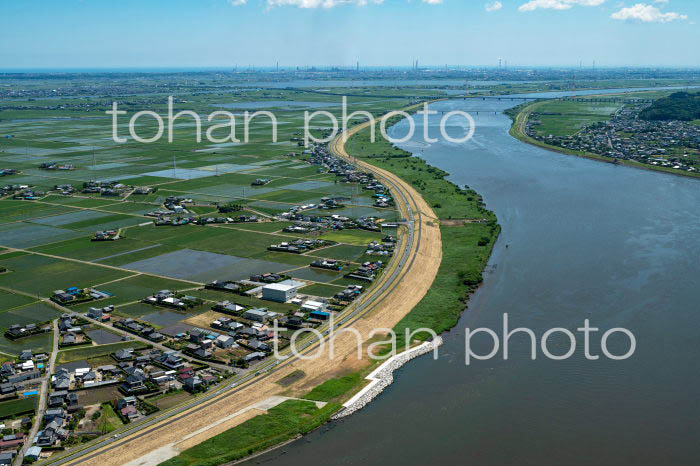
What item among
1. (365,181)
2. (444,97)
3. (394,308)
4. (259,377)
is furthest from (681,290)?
(444,97)

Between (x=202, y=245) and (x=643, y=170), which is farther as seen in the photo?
(x=643, y=170)

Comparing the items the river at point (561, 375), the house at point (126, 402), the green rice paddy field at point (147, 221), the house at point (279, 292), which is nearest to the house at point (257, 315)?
the green rice paddy field at point (147, 221)

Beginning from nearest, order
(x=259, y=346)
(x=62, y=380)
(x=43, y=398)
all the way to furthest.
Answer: (x=43, y=398), (x=62, y=380), (x=259, y=346)

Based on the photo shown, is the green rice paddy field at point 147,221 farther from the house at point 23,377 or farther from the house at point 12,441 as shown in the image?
the house at point 12,441

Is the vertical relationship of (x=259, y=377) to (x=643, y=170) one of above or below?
below

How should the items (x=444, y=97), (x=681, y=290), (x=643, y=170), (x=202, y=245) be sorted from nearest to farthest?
(x=681, y=290), (x=202, y=245), (x=643, y=170), (x=444, y=97)

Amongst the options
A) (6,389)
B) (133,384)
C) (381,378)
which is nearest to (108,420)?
(133,384)

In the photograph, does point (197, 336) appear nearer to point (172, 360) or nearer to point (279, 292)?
point (172, 360)

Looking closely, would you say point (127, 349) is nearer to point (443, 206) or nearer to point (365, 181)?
point (443, 206)
